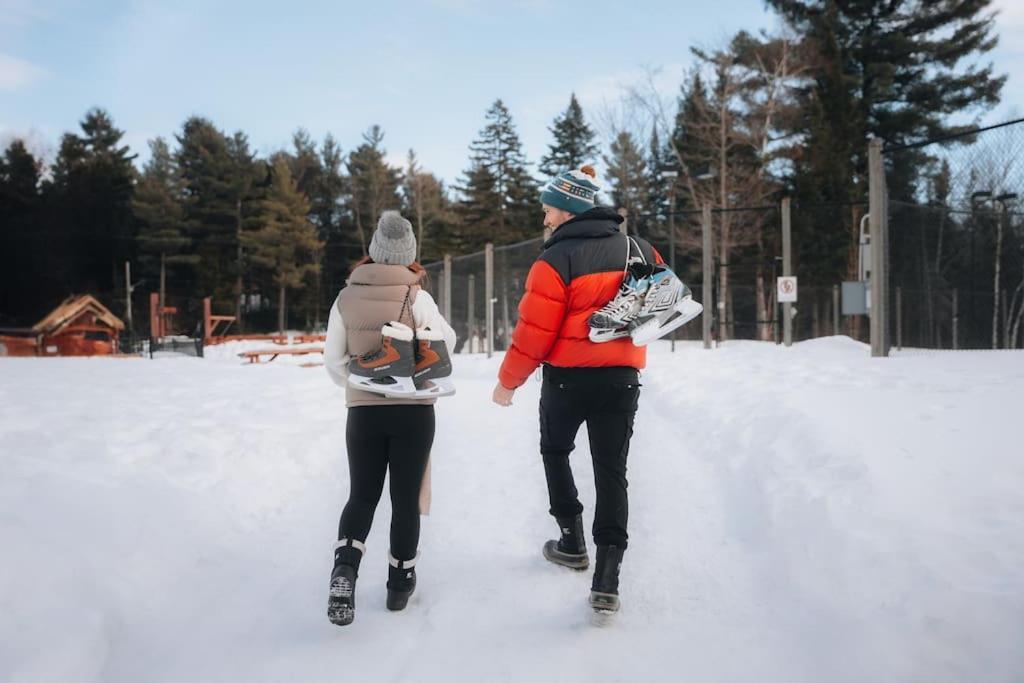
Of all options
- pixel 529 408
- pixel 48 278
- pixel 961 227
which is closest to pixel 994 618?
pixel 529 408

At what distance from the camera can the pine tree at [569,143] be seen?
49.4 m

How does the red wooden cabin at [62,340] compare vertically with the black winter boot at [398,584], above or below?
above

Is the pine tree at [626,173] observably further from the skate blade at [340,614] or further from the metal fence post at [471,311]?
the skate blade at [340,614]

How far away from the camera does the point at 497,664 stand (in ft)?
8.36

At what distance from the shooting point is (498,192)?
160ft

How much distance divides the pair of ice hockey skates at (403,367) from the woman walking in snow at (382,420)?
0.16 ft

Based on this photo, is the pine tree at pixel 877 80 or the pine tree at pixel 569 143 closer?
the pine tree at pixel 877 80

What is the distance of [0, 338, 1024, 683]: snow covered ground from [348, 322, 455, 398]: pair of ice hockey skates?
0.91 m

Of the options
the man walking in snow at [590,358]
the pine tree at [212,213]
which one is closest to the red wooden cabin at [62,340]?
the pine tree at [212,213]

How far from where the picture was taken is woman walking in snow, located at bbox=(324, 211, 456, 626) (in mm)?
2963

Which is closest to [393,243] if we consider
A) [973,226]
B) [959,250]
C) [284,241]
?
[973,226]

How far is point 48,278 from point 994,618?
50085 millimetres

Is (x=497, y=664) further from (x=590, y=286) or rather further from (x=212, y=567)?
(x=212, y=567)

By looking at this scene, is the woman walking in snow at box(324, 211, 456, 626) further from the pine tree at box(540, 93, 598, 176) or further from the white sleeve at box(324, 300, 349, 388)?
the pine tree at box(540, 93, 598, 176)
